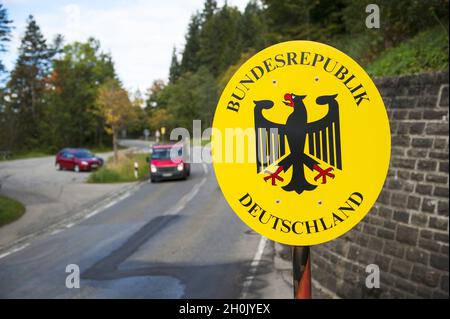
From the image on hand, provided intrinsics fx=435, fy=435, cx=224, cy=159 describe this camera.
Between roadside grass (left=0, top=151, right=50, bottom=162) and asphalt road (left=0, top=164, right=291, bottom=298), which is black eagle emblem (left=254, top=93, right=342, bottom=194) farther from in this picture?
asphalt road (left=0, top=164, right=291, bottom=298)

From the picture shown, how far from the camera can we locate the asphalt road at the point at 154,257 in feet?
17.4

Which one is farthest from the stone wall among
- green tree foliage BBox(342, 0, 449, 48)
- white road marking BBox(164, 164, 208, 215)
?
white road marking BBox(164, 164, 208, 215)

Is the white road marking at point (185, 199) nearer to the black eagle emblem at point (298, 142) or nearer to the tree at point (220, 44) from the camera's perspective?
the tree at point (220, 44)

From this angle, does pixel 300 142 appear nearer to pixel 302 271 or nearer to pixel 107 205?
pixel 302 271

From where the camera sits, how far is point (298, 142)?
1516 millimetres

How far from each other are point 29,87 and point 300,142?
6.46ft

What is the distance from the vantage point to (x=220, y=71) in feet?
9.62

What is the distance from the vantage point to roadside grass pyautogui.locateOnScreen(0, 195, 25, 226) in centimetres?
215

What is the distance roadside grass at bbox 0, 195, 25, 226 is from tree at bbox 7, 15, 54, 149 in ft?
0.97

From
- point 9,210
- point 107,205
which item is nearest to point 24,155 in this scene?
point 9,210
